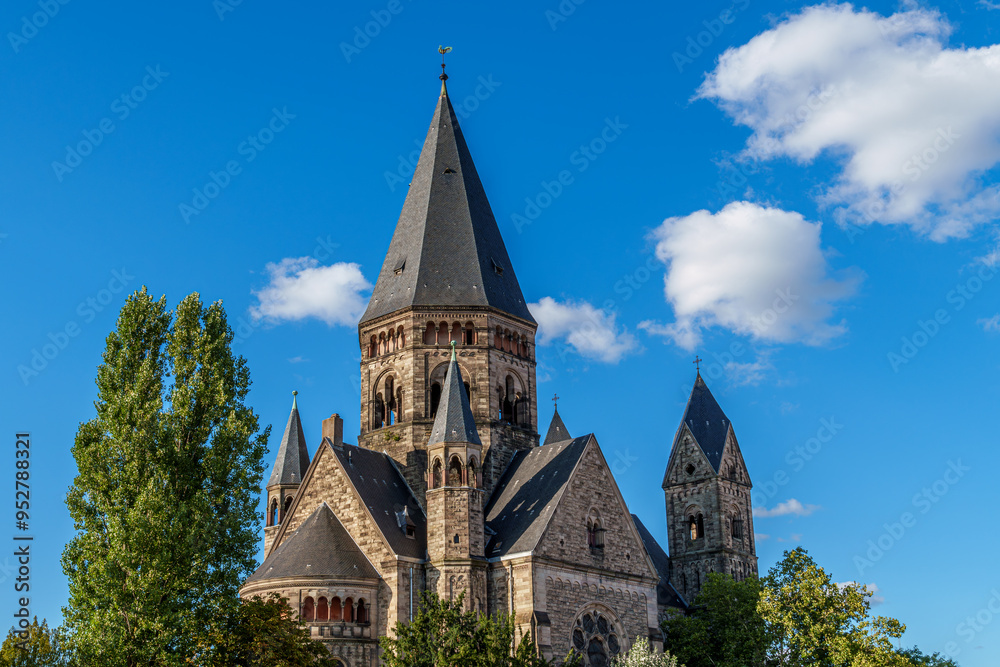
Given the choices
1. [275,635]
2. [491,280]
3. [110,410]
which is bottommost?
[275,635]

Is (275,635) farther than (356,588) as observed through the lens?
No

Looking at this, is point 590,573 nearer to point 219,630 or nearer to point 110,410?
point 219,630

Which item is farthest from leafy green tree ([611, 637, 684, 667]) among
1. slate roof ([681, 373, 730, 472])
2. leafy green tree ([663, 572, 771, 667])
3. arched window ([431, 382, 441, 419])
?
slate roof ([681, 373, 730, 472])

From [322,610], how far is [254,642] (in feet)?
25.9

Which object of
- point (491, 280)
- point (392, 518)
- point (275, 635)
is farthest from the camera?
point (491, 280)

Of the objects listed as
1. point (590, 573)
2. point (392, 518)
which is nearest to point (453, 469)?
point (392, 518)

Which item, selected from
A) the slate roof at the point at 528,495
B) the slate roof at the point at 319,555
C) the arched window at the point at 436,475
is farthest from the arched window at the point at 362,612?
the slate roof at the point at 528,495

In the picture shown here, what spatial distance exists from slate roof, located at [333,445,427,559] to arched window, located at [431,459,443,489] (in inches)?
98.3

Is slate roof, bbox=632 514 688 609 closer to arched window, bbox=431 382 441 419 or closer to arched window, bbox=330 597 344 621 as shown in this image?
arched window, bbox=431 382 441 419

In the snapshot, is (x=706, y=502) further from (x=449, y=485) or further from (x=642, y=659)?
(x=642, y=659)

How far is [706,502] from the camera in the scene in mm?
64000

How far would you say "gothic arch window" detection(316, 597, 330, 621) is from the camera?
127ft

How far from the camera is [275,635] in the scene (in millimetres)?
31672

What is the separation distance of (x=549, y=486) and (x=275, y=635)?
1525 centimetres
